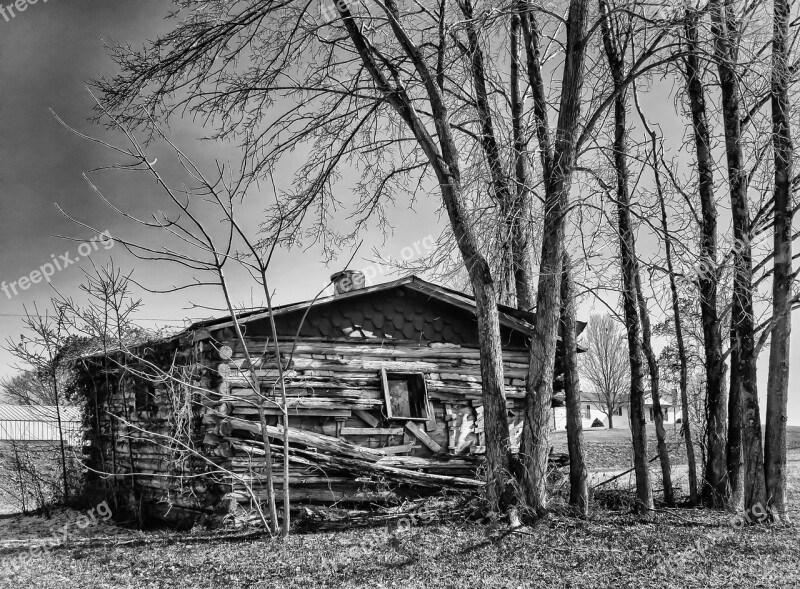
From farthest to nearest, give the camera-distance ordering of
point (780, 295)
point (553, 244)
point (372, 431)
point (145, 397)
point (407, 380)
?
point (145, 397)
point (407, 380)
point (372, 431)
point (780, 295)
point (553, 244)

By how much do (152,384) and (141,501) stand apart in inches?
93.8

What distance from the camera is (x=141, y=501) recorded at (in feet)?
42.5

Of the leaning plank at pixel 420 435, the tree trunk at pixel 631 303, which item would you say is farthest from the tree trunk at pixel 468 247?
the leaning plank at pixel 420 435

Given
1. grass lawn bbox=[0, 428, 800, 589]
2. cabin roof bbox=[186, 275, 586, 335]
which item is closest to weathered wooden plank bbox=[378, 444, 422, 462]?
cabin roof bbox=[186, 275, 586, 335]

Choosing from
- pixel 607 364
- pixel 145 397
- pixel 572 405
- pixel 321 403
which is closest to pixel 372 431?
pixel 321 403

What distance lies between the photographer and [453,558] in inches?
306

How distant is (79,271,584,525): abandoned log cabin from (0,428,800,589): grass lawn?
237cm

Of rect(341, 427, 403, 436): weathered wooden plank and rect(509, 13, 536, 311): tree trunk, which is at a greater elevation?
rect(509, 13, 536, 311): tree trunk

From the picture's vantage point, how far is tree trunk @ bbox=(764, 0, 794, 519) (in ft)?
32.9

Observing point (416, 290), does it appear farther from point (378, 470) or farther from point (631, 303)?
point (631, 303)

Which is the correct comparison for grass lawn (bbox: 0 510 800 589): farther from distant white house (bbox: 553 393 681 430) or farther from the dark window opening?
distant white house (bbox: 553 393 681 430)
